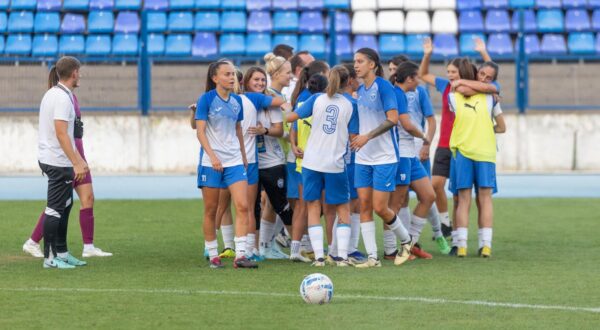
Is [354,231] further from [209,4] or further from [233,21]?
[209,4]

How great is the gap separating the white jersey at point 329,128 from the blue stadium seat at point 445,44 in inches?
614

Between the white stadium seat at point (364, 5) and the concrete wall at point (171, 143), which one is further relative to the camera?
the white stadium seat at point (364, 5)

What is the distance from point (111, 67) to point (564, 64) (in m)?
8.60

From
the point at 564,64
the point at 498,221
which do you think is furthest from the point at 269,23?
the point at 498,221

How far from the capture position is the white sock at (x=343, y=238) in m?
10.4

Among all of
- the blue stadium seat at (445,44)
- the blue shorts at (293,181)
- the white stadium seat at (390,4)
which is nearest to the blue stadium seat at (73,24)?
the white stadium seat at (390,4)

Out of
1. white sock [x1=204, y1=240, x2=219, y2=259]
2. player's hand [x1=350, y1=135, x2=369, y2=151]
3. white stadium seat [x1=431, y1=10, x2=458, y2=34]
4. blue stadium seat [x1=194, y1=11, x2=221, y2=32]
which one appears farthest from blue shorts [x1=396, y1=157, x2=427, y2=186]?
white stadium seat [x1=431, y1=10, x2=458, y2=34]

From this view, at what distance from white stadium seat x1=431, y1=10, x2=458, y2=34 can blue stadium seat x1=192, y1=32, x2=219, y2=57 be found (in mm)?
5002

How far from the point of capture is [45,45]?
25.8 m

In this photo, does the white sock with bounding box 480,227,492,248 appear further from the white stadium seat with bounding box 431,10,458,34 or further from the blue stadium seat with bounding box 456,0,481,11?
the blue stadium seat with bounding box 456,0,481,11

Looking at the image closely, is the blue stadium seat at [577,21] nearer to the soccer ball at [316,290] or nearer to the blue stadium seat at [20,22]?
the blue stadium seat at [20,22]

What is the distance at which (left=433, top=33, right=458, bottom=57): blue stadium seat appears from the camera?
25836mm

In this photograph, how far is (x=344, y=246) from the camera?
10.4 metres

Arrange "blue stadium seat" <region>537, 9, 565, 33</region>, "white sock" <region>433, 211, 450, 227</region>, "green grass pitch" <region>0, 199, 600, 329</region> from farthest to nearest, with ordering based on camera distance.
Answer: "blue stadium seat" <region>537, 9, 565, 33</region>
"white sock" <region>433, 211, 450, 227</region>
"green grass pitch" <region>0, 199, 600, 329</region>
